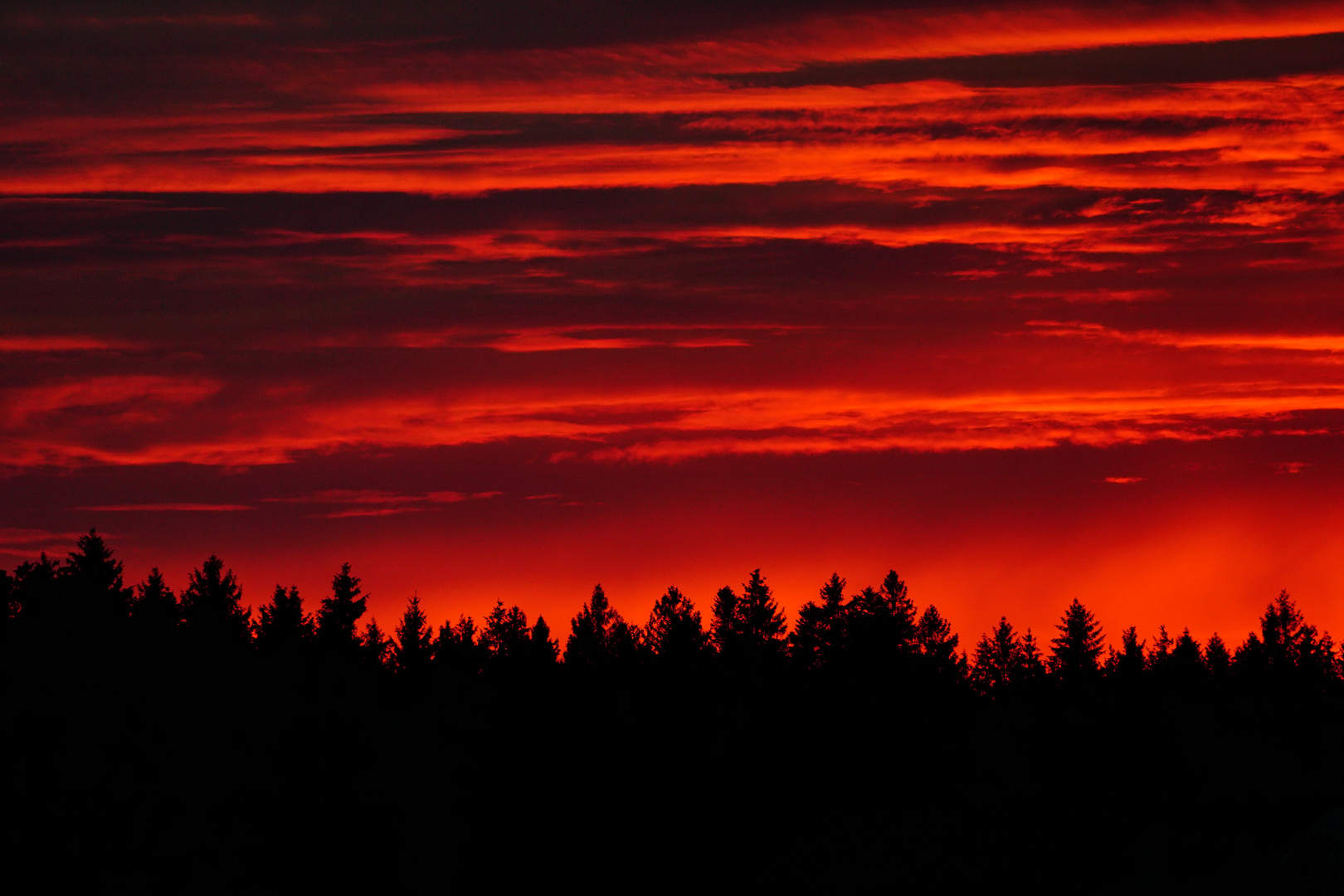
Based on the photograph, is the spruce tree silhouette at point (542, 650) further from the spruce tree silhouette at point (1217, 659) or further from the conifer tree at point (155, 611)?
the spruce tree silhouette at point (1217, 659)

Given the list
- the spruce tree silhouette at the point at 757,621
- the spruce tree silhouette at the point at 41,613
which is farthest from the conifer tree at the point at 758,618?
the spruce tree silhouette at the point at 41,613

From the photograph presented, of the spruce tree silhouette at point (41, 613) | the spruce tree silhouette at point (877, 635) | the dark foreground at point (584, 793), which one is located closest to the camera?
the dark foreground at point (584, 793)

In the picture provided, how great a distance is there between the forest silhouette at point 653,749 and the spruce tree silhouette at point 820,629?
269 millimetres

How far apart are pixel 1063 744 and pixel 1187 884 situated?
72085mm

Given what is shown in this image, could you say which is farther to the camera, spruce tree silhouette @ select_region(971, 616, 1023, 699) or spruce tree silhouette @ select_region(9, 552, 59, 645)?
spruce tree silhouette @ select_region(971, 616, 1023, 699)

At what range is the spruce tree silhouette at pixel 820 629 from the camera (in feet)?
380

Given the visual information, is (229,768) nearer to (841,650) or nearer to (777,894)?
(777,894)

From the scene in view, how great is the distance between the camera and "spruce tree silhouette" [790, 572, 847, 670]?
380 feet

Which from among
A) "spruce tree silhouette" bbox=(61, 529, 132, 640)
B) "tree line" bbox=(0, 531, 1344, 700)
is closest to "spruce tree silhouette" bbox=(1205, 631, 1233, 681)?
"tree line" bbox=(0, 531, 1344, 700)

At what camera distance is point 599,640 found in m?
124

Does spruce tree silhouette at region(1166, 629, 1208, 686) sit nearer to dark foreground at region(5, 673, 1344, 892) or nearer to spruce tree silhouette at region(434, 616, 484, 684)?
dark foreground at region(5, 673, 1344, 892)

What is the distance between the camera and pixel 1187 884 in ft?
112

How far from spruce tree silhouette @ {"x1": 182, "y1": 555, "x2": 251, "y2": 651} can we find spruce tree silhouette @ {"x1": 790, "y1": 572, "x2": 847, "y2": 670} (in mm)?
38701

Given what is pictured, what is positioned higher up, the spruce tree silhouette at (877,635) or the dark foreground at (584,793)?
the spruce tree silhouette at (877,635)
